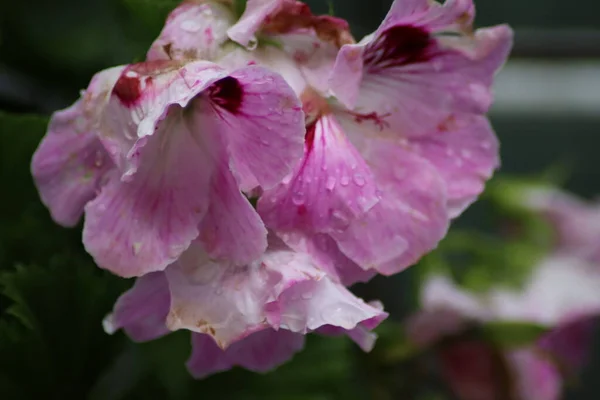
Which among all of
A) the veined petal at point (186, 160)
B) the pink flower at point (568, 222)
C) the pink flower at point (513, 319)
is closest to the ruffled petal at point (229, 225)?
the veined petal at point (186, 160)

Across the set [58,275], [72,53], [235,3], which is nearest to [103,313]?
[58,275]

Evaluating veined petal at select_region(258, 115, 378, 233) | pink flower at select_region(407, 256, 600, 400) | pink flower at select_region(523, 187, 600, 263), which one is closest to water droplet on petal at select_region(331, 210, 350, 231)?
veined petal at select_region(258, 115, 378, 233)

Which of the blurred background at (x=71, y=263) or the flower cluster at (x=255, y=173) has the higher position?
the flower cluster at (x=255, y=173)

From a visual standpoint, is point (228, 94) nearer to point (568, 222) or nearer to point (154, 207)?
point (154, 207)

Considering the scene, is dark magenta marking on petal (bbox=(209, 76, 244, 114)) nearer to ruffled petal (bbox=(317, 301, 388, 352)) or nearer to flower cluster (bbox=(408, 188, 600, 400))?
ruffled petal (bbox=(317, 301, 388, 352))

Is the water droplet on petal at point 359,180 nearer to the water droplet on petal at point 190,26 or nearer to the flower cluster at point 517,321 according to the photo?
Answer: the water droplet on petal at point 190,26

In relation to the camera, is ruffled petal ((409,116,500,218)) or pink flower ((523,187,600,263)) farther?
pink flower ((523,187,600,263))
